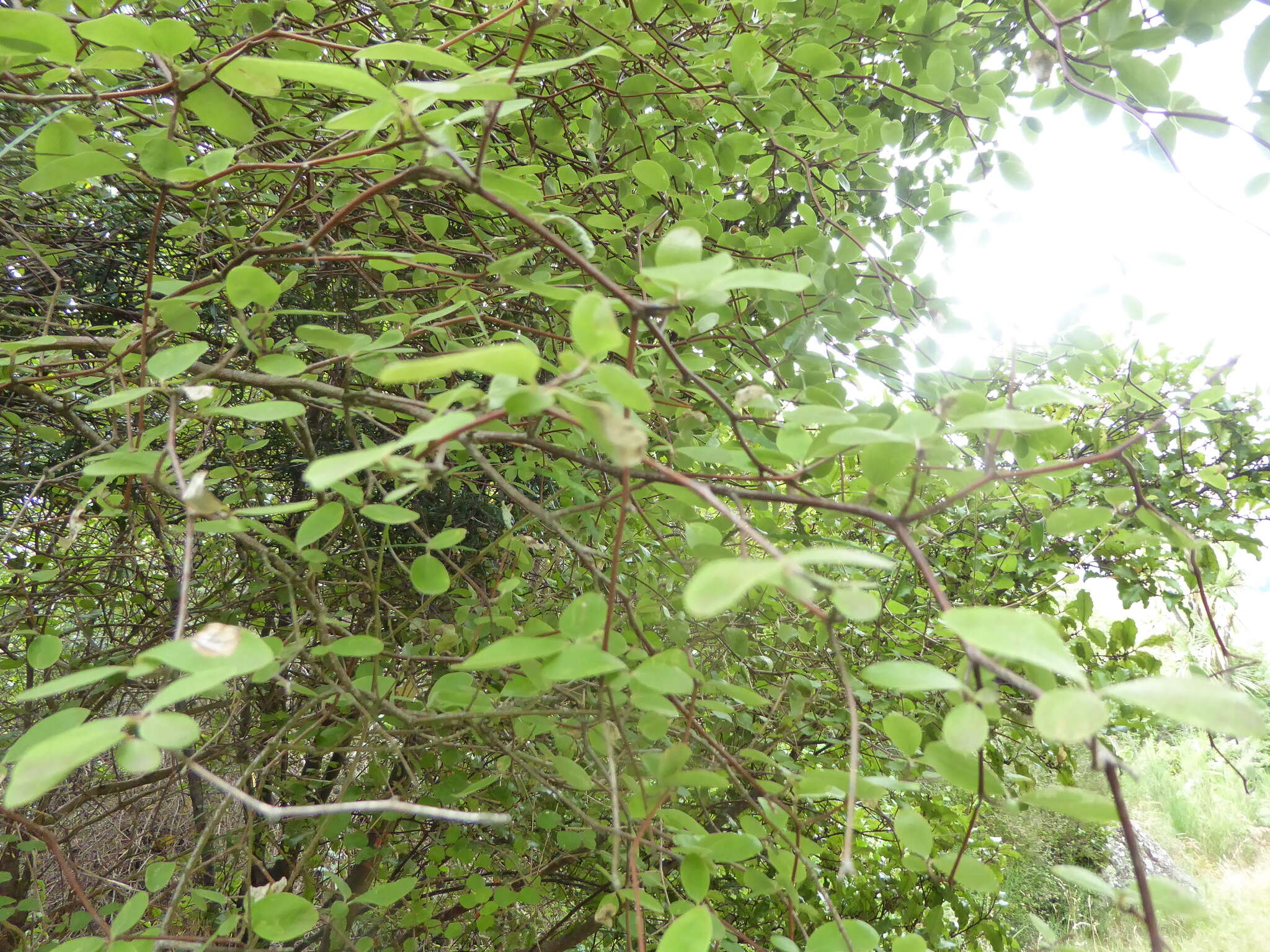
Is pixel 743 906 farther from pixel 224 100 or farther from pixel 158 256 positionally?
pixel 158 256

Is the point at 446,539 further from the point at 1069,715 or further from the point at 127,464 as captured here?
the point at 1069,715

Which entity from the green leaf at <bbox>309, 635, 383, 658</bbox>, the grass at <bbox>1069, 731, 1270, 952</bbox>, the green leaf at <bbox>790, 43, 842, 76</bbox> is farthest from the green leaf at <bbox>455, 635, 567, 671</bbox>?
the grass at <bbox>1069, 731, 1270, 952</bbox>

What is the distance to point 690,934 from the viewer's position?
428mm

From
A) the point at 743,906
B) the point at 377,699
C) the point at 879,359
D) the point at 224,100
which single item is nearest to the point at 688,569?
the point at 879,359

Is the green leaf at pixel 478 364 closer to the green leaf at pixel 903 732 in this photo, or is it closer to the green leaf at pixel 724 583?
the green leaf at pixel 724 583

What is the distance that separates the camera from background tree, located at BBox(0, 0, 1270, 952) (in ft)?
1.29

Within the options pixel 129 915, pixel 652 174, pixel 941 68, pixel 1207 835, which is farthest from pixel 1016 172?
pixel 1207 835

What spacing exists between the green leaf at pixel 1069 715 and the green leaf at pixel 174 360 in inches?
23.2

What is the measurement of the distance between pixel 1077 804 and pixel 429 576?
0.50 metres

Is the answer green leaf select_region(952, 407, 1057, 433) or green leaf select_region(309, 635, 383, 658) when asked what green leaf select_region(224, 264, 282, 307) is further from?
green leaf select_region(952, 407, 1057, 433)

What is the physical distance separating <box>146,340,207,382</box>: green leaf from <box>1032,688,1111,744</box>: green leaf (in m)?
0.59

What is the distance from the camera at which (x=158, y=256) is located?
1667mm

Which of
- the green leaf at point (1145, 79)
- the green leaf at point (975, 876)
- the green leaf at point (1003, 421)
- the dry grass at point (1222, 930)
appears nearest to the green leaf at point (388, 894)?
the green leaf at point (975, 876)

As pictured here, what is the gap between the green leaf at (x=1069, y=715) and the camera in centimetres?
28
